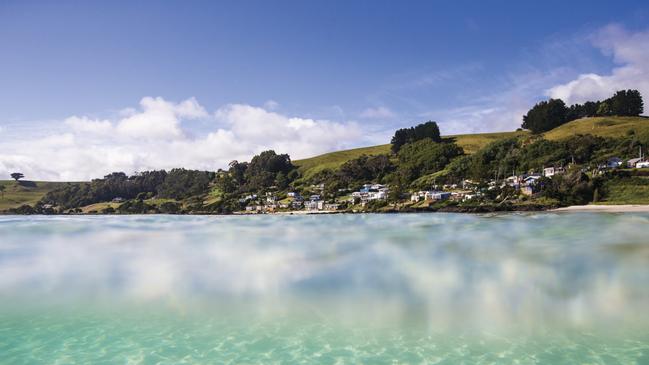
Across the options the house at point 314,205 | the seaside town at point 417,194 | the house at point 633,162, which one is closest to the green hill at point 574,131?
the house at point 633,162

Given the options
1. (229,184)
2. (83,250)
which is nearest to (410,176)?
(229,184)

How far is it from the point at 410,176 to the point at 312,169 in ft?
189

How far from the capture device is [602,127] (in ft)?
458

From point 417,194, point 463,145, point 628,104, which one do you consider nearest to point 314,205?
point 417,194

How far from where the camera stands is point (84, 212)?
7392 inches

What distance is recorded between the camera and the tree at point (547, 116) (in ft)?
516

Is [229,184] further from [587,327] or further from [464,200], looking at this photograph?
[587,327]

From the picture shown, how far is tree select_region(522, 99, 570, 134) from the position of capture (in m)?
157

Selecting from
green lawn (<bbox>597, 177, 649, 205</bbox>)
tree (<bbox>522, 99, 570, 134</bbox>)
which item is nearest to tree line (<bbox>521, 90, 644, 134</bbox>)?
tree (<bbox>522, 99, 570, 134</bbox>)

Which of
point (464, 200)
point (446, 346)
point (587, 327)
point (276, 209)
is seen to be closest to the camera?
point (446, 346)

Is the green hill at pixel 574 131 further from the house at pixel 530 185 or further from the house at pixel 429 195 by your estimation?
the house at pixel 429 195

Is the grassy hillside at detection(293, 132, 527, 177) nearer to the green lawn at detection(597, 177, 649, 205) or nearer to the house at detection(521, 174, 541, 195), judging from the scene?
the house at detection(521, 174, 541, 195)

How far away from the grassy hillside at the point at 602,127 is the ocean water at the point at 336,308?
391 feet

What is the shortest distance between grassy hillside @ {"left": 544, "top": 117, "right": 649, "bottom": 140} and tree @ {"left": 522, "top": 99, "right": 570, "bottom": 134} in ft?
13.2
